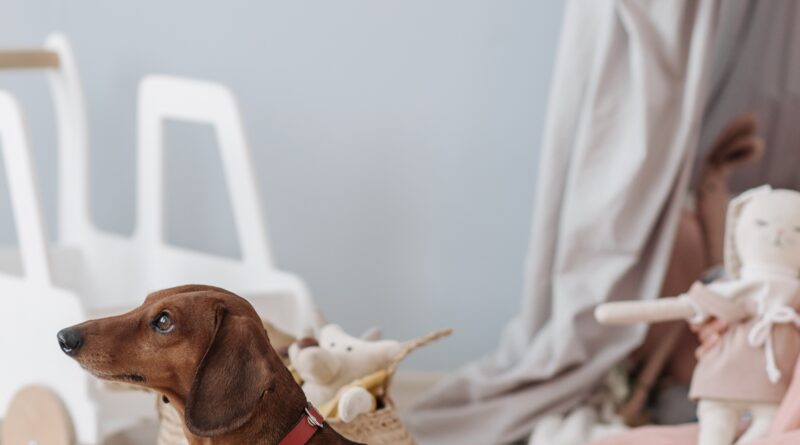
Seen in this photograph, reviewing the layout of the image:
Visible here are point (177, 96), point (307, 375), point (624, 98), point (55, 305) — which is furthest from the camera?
point (177, 96)

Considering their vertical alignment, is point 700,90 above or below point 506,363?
above

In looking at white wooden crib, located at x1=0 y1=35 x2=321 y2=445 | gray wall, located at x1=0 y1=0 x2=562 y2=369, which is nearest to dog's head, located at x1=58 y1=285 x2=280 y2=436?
white wooden crib, located at x1=0 y1=35 x2=321 y2=445

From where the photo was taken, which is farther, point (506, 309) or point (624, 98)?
point (506, 309)

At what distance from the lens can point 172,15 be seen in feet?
7.68

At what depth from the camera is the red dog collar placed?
103 centimetres

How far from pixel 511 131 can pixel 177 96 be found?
701 millimetres

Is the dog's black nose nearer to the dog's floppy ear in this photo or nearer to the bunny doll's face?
the dog's floppy ear

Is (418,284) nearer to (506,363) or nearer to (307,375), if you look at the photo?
(506,363)

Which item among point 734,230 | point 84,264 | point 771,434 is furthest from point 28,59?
point 771,434

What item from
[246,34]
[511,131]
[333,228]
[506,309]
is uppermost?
[246,34]

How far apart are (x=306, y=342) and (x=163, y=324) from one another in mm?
427

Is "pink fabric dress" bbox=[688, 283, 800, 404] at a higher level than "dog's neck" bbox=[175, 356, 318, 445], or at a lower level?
lower

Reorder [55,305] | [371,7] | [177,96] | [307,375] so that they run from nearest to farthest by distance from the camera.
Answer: [307,375]
[55,305]
[177,96]
[371,7]

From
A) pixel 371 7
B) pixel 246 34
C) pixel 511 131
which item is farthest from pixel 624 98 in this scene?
pixel 246 34
